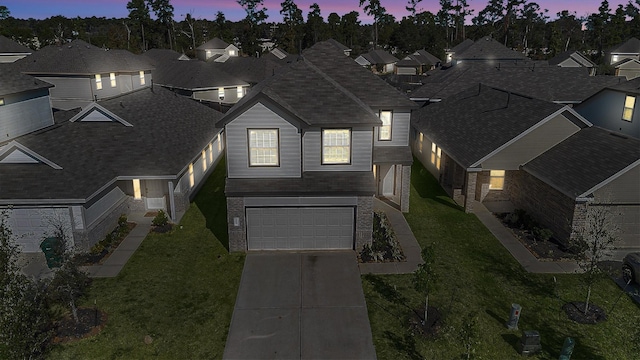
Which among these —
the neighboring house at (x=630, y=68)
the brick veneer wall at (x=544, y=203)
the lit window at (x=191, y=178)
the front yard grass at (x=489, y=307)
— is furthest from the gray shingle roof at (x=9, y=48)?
the neighboring house at (x=630, y=68)

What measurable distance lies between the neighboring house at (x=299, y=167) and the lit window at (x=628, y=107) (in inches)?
796

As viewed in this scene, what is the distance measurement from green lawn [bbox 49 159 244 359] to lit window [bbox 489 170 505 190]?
15.7m

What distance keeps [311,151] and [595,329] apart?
1300 centimetres

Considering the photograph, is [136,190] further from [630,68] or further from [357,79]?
[630,68]

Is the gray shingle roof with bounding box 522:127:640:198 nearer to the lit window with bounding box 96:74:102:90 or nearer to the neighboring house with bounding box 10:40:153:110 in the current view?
the neighboring house with bounding box 10:40:153:110

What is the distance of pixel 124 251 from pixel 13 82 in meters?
15.0

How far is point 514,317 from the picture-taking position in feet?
48.7

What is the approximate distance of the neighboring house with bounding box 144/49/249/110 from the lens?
53078 millimetres

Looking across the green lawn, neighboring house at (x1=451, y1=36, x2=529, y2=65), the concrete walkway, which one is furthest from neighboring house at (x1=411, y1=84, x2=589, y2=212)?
neighboring house at (x1=451, y1=36, x2=529, y2=65)

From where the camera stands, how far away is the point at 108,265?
63.1 feet

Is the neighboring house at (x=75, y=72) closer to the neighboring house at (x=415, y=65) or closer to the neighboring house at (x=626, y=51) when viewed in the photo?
the neighboring house at (x=415, y=65)

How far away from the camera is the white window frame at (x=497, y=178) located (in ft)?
86.1

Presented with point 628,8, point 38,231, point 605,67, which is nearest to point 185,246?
point 38,231

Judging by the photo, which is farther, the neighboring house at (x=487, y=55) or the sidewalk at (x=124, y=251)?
the neighboring house at (x=487, y=55)
